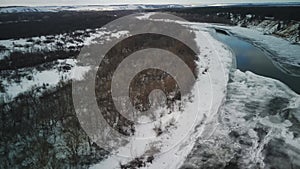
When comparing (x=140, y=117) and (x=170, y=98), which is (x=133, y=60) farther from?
(x=140, y=117)

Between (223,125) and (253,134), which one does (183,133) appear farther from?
A: (253,134)

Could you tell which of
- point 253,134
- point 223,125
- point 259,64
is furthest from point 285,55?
point 253,134

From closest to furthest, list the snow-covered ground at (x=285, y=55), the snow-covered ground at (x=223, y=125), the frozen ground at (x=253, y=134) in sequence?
1. the frozen ground at (x=253, y=134)
2. the snow-covered ground at (x=223, y=125)
3. the snow-covered ground at (x=285, y=55)

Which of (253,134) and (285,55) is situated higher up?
(285,55)

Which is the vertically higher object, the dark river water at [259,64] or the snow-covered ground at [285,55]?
the snow-covered ground at [285,55]

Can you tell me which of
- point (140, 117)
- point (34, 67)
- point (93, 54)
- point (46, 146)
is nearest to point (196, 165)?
point (140, 117)

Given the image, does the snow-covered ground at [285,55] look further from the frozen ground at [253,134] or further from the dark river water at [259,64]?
the frozen ground at [253,134]

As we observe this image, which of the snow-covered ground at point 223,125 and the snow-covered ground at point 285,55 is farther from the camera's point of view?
the snow-covered ground at point 285,55

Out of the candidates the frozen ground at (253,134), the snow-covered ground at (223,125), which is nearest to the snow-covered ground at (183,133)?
the snow-covered ground at (223,125)

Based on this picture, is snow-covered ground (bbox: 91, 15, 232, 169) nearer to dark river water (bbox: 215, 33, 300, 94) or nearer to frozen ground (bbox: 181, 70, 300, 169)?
frozen ground (bbox: 181, 70, 300, 169)
